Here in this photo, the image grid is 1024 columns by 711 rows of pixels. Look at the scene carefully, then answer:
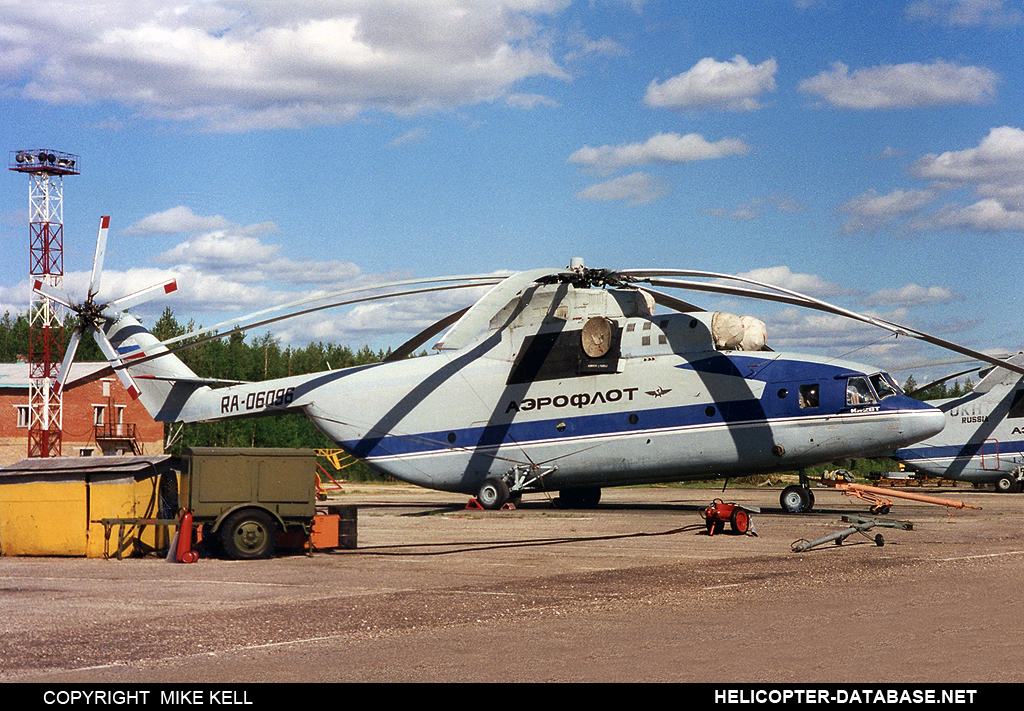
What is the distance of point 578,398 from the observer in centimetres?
2553

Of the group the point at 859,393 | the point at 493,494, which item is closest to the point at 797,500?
the point at 859,393

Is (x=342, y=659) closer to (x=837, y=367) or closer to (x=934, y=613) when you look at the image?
(x=934, y=613)

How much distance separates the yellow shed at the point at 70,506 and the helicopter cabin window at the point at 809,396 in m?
14.6

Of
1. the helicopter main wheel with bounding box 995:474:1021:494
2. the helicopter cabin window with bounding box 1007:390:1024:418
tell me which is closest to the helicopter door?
the helicopter main wheel with bounding box 995:474:1021:494

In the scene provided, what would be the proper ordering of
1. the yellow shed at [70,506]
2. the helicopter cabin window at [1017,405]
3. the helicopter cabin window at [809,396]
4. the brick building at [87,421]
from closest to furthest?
1. the yellow shed at [70,506]
2. the helicopter cabin window at [809,396]
3. the helicopter cabin window at [1017,405]
4. the brick building at [87,421]

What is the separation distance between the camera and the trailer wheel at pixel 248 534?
51.3 feet

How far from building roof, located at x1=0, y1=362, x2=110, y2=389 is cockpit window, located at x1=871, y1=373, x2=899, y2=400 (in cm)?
4211

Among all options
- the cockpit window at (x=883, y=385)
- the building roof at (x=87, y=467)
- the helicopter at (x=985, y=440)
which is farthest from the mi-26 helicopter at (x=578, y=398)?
the helicopter at (x=985, y=440)

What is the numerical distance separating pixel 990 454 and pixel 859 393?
72.8ft

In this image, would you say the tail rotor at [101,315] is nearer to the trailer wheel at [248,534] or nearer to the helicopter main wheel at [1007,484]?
the trailer wheel at [248,534]

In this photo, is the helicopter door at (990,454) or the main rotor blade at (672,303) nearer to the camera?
the main rotor blade at (672,303)

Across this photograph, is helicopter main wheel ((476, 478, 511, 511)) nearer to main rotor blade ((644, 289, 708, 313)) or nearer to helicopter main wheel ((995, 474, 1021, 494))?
main rotor blade ((644, 289, 708, 313))

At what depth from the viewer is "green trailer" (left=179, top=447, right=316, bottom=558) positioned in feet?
51.4
